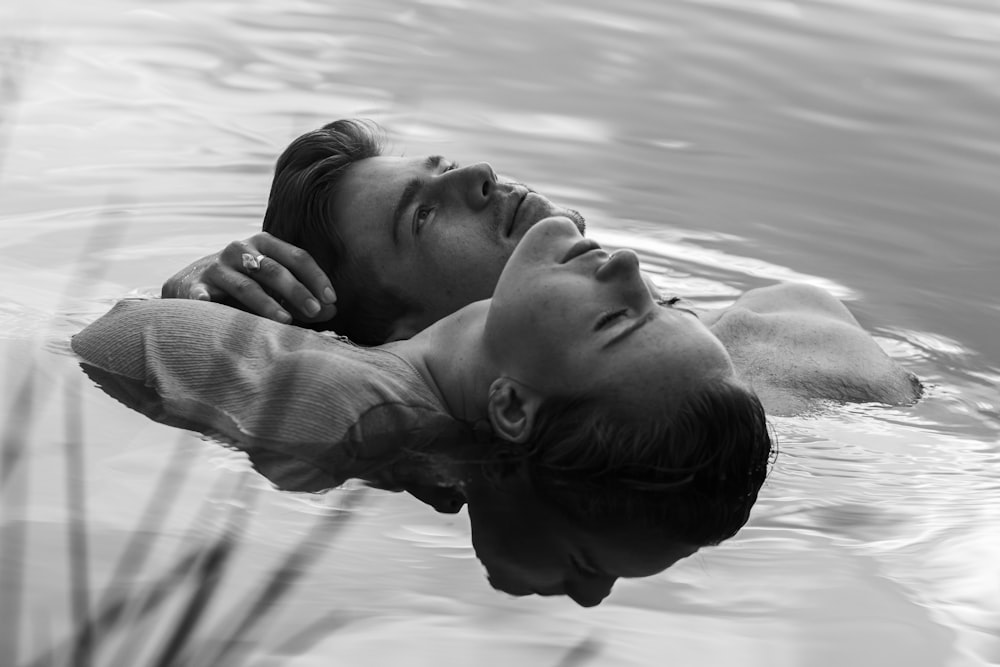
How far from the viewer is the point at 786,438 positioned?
4.06 m

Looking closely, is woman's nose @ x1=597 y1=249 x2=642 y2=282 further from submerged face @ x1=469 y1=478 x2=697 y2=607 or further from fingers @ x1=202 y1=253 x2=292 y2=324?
fingers @ x1=202 y1=253 x2=292 y2=324

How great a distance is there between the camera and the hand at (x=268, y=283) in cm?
421

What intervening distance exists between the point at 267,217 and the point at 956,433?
221cm

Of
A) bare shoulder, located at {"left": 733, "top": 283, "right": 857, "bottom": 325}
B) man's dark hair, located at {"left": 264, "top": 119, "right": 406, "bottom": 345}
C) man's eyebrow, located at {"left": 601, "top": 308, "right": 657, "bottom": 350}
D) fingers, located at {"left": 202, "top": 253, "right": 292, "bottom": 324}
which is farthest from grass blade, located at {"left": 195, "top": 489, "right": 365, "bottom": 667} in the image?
bare shoulder, located at {"left": 733, "top": 283, "right": 857, "bottom": 325}

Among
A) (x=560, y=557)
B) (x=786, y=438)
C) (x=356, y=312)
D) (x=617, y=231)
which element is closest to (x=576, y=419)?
(x=560, y=557)

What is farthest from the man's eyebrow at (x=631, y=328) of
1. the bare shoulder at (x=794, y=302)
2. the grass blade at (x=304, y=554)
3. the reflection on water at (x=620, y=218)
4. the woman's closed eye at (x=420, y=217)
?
the bare shoulder at (x=794, y=302)

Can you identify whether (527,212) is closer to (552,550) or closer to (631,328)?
(631,328)

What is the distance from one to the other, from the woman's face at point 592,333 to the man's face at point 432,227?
25.0 inches

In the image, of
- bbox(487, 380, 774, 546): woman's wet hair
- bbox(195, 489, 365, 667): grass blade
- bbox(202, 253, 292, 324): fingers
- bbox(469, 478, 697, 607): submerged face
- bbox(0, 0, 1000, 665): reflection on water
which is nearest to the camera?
bbox(195, 489, 365, 667): grass blade

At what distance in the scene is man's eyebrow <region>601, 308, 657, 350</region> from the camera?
140 inches

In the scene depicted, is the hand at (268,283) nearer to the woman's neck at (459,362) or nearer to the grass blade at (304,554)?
the woman's neck at (459,362)

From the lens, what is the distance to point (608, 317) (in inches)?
141

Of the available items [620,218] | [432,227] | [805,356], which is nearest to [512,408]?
[432,227]

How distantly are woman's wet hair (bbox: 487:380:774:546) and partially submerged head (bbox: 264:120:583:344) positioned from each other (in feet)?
2.80
